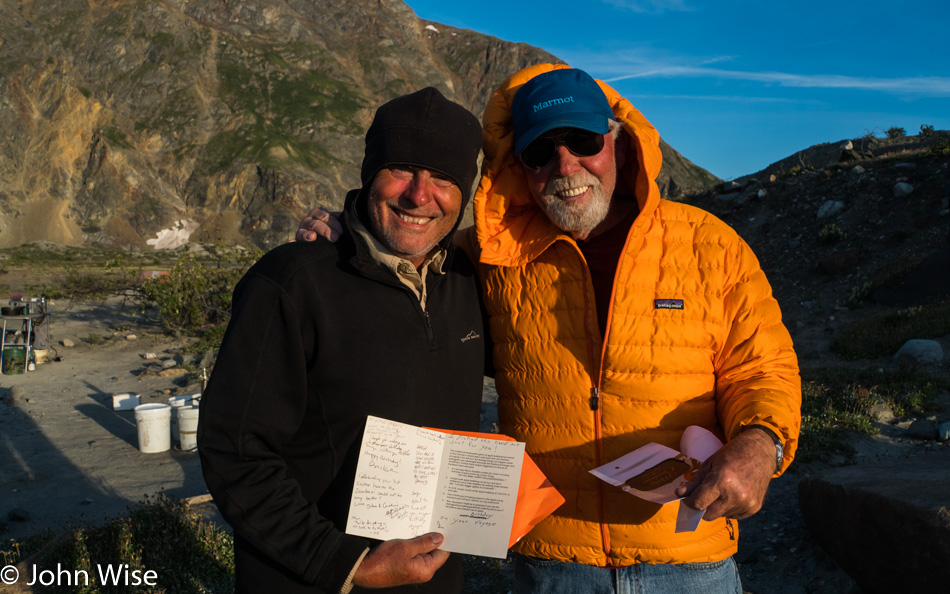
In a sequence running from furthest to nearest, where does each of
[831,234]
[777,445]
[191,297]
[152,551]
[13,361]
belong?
[191,297], [831,234], [13,361], [152,551], [777,445]

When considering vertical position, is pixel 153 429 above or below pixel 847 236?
below

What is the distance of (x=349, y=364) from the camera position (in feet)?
6.42

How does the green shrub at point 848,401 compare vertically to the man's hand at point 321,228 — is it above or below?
below

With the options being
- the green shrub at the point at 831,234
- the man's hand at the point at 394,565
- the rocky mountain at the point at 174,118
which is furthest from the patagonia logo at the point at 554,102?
the rocky mountain at the point at 174,118

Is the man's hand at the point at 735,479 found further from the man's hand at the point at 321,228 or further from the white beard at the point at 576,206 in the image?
the man's hand at the point at 321,228

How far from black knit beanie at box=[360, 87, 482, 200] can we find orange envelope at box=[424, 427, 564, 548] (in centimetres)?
87

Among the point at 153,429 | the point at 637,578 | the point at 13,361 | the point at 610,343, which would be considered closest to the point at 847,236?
the point at 153,429

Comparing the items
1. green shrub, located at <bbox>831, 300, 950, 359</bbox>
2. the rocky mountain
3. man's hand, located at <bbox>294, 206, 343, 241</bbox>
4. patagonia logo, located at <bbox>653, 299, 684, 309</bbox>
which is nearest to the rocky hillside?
green shrub, located at <bbox>831, 300, 950, 359</bbox>

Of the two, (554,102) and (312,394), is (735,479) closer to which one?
(312,394)

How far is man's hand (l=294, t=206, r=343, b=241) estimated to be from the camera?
6.95 feet

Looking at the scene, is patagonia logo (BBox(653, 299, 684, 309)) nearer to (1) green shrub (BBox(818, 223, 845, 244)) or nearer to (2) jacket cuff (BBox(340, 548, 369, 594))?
(2) jacket cuff (BBox(340, 548, 369, 594))

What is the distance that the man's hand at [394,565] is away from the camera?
1782 millimetres

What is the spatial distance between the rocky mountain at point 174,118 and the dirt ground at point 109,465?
1094 inches

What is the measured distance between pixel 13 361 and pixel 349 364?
11750 mm
